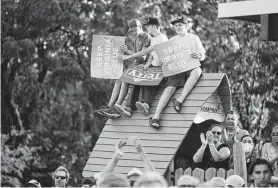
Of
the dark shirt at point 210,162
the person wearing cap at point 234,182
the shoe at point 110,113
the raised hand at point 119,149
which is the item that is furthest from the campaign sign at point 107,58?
the person wearing cap at point 234,182

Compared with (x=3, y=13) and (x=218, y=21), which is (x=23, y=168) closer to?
(x=3, y=13)

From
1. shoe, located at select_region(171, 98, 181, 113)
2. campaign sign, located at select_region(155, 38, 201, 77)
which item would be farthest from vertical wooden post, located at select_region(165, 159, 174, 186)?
campaign sign, located at select_region(155, 38, 201, 77)

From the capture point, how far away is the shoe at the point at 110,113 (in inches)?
538

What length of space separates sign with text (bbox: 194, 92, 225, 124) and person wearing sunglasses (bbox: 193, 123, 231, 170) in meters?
0.76

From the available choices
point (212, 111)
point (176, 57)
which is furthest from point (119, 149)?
point (212, 111)

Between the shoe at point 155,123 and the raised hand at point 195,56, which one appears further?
the shoe at point 155,123

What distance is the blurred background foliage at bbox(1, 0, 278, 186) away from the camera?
23719mm

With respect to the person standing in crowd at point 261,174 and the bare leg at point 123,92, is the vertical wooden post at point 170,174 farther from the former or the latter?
the person standing in crowd at point 261,174

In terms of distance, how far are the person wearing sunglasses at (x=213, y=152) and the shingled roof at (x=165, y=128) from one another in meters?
Answer: 0.55

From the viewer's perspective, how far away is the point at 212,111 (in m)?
13.2

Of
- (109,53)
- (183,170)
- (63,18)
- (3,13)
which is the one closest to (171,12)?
(63,18)

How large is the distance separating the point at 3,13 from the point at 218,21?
5754mm

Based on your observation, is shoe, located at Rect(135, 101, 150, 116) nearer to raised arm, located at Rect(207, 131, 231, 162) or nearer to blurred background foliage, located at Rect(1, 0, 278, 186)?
raised arm, located at Rect(207, 131, 231, 162)

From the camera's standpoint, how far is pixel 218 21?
25.0 meters
